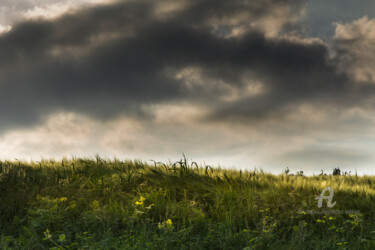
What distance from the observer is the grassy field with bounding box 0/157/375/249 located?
6598 millimetres

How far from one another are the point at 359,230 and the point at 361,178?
5.27m

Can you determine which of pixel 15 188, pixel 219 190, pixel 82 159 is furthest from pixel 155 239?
pixel 82 159

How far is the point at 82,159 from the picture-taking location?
11.6m

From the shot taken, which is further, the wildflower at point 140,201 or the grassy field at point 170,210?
the wildflower at point 140,201

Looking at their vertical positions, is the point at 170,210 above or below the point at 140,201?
below

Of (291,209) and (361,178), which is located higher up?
(361,178)

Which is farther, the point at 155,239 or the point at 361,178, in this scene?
the point at 361,178

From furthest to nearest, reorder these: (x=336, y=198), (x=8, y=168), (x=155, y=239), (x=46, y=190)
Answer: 1. (x=8, y=168)
2. (x=46, y=190)
3. (x=336, y=198)
4. (x=155, y=239)

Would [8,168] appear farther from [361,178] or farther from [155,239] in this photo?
[361,178]

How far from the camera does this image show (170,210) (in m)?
7.97

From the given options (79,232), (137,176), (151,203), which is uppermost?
(137,176)

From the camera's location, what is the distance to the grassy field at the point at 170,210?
6.60 m

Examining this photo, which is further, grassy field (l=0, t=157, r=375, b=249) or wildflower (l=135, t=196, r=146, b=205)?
wildflower (l=135, t=196, r=146, b=205)

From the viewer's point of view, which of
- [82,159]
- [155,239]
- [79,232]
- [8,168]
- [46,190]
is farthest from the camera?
[82,159]
